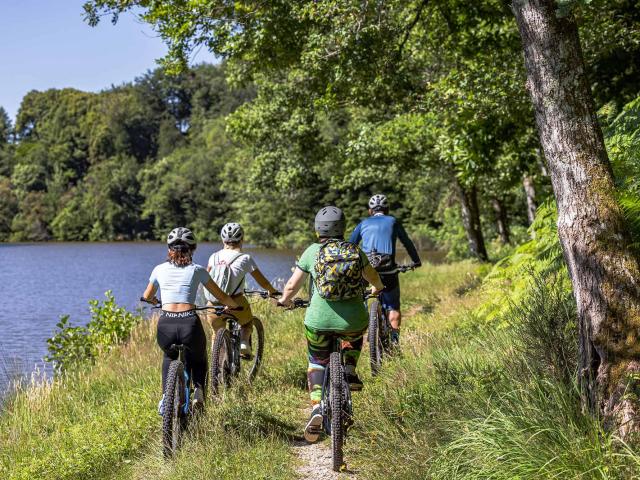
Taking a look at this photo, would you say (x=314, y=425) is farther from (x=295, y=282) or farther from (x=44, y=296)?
(x=44, y=296)

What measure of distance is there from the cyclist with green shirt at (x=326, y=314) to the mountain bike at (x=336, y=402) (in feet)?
0.23

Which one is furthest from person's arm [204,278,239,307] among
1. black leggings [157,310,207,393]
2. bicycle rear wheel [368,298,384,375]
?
bicycle rear wheel [368,298,384,375]

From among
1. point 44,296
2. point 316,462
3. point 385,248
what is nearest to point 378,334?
point 385,248

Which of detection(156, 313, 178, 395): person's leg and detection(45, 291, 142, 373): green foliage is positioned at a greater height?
detection(156, 313, 178, 395): person's leg

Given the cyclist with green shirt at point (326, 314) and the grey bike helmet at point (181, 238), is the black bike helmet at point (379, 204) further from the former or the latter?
the grey bike helmet at point (181, 238)

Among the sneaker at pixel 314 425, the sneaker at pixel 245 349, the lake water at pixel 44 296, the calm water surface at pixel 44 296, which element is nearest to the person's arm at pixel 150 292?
the sneaker at pixel 245 349

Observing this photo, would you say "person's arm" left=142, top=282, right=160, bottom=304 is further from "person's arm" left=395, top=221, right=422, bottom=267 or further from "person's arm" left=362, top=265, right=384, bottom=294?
"person's arm" left=395, top=221, right=422, bottom=267

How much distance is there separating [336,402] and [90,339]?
807 cm

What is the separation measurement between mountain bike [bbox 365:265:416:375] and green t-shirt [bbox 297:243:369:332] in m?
2.10

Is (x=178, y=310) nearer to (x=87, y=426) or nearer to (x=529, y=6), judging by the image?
(x=87, y=426)

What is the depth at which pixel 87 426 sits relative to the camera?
22.7 feet

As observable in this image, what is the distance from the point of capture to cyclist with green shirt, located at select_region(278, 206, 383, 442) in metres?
5.39

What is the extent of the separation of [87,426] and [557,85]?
17.3 feet

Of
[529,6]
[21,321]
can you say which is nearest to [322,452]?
[529,6]
